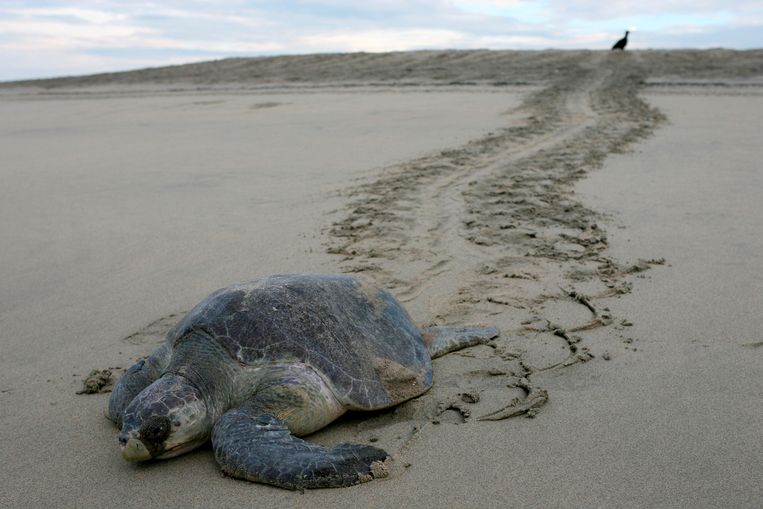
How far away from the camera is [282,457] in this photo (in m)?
2.03

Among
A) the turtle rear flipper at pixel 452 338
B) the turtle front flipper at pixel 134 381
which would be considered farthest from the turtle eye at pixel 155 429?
the turtle rear flipper at pixel 452 338

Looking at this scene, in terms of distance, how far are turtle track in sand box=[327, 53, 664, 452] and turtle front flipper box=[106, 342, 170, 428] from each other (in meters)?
0.83

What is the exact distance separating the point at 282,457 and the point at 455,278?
1929mm

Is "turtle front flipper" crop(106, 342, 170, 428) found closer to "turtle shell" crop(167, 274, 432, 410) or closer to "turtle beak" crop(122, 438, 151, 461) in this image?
"turtle shell" crop(167, 274, 432, 410)

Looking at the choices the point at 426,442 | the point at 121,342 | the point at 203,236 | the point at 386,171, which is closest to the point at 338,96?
the point at 386,171

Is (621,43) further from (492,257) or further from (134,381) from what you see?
(134,381)

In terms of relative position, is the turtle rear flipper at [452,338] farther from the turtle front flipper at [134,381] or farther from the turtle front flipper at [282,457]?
the turtle front flipper at [134,381]

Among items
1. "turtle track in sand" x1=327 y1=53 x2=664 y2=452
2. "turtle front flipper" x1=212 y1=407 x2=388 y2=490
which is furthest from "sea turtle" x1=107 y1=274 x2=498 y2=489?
"turtle track in sand" x1=327 y1=53 x2=664 y2=452

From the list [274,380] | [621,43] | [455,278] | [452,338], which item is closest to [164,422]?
[274,380]

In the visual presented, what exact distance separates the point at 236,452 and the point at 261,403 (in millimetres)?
230

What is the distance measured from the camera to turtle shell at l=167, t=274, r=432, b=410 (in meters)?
2.36

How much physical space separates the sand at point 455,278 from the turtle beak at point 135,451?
6 cm

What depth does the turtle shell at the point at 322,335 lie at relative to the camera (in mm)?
2357

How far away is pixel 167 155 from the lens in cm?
762
